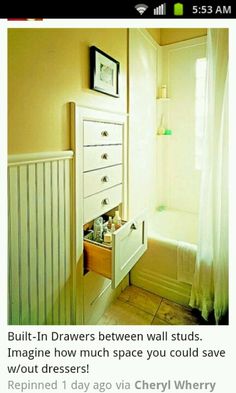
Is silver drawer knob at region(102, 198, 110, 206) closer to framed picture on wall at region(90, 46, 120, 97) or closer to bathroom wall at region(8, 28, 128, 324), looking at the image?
bathroom wall at region(8, 28, 128, 324)

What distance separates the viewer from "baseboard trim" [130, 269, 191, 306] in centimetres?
135

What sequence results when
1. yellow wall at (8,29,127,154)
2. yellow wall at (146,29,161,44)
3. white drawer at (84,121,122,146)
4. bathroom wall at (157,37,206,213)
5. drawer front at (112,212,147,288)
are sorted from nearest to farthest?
1. yellow wall at (8,29,127,154)
2. drawer front at (112,212,147,288)
3. white drawer at (84,121,122,146)
4. yellow wall at (146,29,161,44)
5. bathroom wall at (157,37,206,213)

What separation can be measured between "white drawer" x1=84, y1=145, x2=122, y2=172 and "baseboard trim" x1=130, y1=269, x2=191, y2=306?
0.73 meters

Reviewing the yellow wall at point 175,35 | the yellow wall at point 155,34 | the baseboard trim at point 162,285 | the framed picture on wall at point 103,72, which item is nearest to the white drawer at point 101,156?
the framed picture on wall at point 103,72

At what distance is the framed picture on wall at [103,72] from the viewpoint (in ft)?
3.26

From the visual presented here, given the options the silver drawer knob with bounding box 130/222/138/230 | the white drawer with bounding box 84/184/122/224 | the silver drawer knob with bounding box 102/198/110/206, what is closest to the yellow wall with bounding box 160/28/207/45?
the white drawer with bounding box 84/184/122/224

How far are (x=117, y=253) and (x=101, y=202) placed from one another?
0.32 metres

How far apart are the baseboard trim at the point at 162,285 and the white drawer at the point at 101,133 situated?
0.84 m

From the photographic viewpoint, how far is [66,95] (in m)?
0.88
